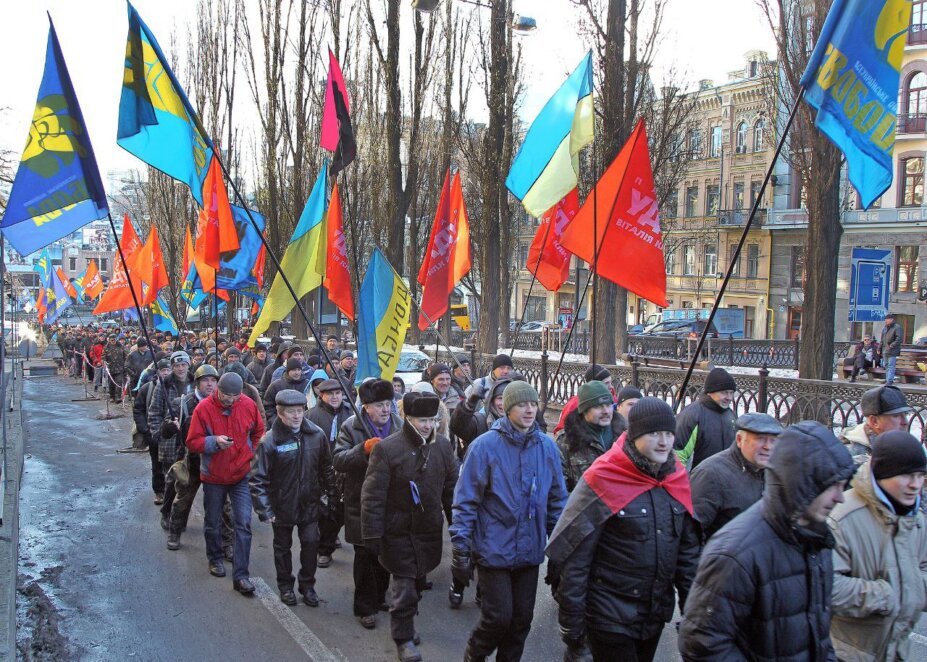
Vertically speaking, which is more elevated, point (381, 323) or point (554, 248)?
point (554, 248)

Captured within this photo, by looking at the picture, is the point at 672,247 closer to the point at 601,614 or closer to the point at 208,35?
the point at 208,35

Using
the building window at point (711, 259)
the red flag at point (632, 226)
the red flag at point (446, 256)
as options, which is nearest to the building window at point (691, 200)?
the building window at point (711, 259)

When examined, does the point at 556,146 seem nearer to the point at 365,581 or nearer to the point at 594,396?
the point at 594,396

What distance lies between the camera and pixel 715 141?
4631cm

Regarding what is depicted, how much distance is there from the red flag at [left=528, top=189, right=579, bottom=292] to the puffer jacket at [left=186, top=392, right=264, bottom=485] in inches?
204

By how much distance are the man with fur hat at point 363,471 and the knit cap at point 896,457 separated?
125 inches

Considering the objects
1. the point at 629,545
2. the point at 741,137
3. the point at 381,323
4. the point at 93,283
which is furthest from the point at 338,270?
the point at 741,137

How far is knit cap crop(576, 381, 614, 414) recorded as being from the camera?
521 centimetres

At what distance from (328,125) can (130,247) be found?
35.2 feet

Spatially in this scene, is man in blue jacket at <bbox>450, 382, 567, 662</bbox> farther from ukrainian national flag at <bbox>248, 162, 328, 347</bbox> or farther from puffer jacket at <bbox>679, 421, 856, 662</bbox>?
ukrainian national flag at <bbox>248, 162, 328, 347</bbox>

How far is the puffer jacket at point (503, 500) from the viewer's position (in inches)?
173

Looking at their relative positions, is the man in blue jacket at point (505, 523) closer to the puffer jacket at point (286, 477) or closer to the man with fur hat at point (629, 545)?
the man with fur hat at point (629, 545)

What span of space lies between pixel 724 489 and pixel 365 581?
2.77m

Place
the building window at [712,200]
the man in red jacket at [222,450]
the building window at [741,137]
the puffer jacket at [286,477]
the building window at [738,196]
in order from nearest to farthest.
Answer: the puffer jacket at [286,477] → the man in red jacket at [222,450] → the building window at [741,137] → the building window at [738,196] → the building window at [712,200]
